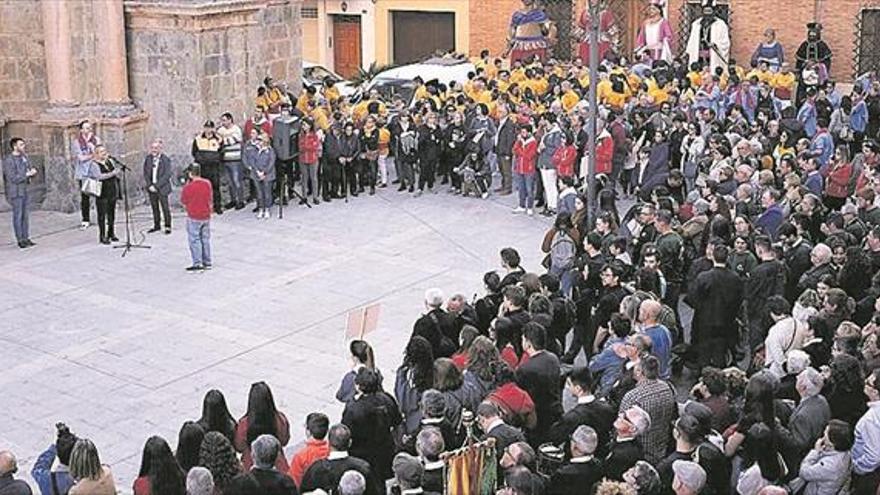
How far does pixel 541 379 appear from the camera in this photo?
400 inches

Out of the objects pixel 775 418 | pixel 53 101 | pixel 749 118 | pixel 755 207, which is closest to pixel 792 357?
pixel 775 418

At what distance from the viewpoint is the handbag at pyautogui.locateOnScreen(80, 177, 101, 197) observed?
1842cm

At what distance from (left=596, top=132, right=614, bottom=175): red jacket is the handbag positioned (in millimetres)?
7035

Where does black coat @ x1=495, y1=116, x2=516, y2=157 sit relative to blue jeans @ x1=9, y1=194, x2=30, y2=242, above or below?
above

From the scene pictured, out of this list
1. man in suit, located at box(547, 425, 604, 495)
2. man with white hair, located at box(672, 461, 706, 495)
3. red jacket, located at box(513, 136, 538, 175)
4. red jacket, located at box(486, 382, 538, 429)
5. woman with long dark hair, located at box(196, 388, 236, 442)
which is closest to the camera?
man with white hair, located at box(672, 461, 706, 495)

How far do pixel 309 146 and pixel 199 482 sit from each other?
12548 mm

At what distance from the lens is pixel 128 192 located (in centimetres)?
2072

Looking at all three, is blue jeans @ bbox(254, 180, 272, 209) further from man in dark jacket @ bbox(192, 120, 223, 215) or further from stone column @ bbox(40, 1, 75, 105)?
stone column @ bbox(40, 1, 75, 105)

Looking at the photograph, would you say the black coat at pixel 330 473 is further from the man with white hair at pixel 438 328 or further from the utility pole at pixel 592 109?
the utility pole at pixel 592 109

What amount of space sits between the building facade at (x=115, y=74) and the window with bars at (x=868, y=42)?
554 inches

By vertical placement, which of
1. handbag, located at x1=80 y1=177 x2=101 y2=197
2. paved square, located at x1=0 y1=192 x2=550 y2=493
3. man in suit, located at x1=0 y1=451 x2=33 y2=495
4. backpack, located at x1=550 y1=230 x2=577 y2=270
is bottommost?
paved square, located at x1=0 y1=192 x2=550 y2=493

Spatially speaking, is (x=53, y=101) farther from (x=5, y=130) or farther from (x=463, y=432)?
(x=463, y=432)

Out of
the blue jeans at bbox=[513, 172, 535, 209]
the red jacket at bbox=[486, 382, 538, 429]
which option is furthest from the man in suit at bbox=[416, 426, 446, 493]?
the blue jeans at bbox=[513, 172, 535, 209]

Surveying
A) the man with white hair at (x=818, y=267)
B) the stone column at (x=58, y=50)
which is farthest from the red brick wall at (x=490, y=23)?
the man with white hair at (x=818, y=267)
